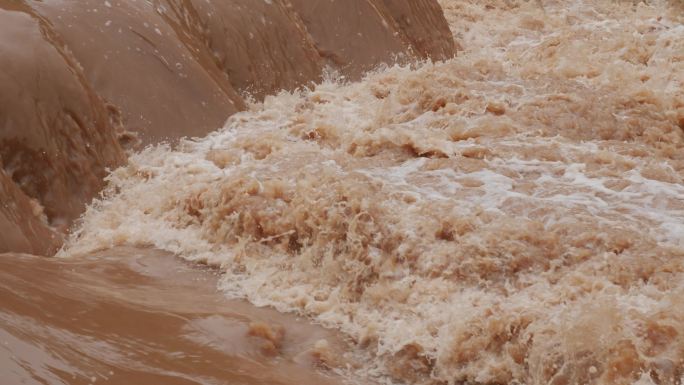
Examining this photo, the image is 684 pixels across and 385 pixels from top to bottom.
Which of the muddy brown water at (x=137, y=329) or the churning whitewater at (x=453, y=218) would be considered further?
the churning whitewater at (x=453, y=218)

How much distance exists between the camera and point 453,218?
537 centimetres

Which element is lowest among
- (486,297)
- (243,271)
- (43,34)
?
(486,297)

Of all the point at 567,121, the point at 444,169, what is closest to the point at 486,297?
the point at 444,169

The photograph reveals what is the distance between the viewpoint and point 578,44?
1034cm

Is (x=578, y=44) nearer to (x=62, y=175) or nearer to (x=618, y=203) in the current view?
(x=618, y=203)

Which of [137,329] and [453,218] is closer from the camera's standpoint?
[137,329]

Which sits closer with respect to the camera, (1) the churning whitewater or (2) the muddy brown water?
(2) the muddy brown water

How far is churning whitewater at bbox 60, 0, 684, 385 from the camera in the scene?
13.8 ft

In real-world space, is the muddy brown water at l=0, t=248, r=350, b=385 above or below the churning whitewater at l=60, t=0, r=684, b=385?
above

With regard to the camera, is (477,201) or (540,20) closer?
(477,201)

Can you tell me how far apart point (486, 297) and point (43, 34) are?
11.8 ft

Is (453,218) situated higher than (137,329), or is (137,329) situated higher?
(137,329)

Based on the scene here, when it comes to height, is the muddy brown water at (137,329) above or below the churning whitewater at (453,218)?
above

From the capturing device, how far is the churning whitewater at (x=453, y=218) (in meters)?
4.21
